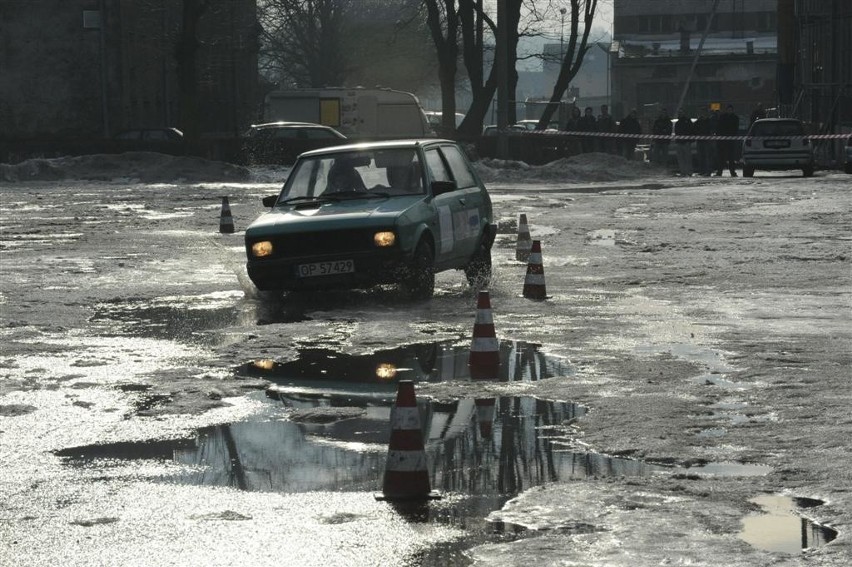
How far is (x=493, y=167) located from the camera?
4525 cm

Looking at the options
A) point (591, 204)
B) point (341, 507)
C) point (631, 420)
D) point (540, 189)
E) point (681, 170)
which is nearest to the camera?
point (341, 507)

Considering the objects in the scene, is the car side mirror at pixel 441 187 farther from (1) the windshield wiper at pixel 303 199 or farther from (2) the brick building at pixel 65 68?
(2) the brick building at pixel 65 68

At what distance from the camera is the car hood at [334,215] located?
605 inches

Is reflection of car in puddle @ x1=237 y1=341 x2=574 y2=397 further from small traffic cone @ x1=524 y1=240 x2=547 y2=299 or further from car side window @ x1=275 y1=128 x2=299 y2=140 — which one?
car side window @ x1=275 y1=128 x2=299 y2=140

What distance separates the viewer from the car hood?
1536cm

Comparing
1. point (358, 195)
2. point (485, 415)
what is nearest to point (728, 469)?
point (485, 415)

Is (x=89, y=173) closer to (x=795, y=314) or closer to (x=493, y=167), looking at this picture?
(x=493, y=167)

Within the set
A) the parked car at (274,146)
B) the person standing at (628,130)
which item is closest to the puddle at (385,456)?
the parked car at (274,146)

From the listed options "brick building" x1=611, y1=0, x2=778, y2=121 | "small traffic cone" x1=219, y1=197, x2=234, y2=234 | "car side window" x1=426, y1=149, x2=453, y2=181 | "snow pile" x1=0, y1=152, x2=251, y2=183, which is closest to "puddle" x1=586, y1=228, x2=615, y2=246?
"small traffic cone" x1=219, y1=197, x2=234, y2=234

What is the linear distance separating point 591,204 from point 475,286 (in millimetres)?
15530

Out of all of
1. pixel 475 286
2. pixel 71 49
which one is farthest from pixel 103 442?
pixel 71 49

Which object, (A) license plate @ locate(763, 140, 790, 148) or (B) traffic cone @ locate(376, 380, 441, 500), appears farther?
(A) license plate @ locate(763, 140, 790, 148)

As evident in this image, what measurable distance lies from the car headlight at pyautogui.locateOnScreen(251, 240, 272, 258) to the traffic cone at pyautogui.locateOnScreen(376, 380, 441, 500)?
26.6ft

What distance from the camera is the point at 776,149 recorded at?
4444cm
